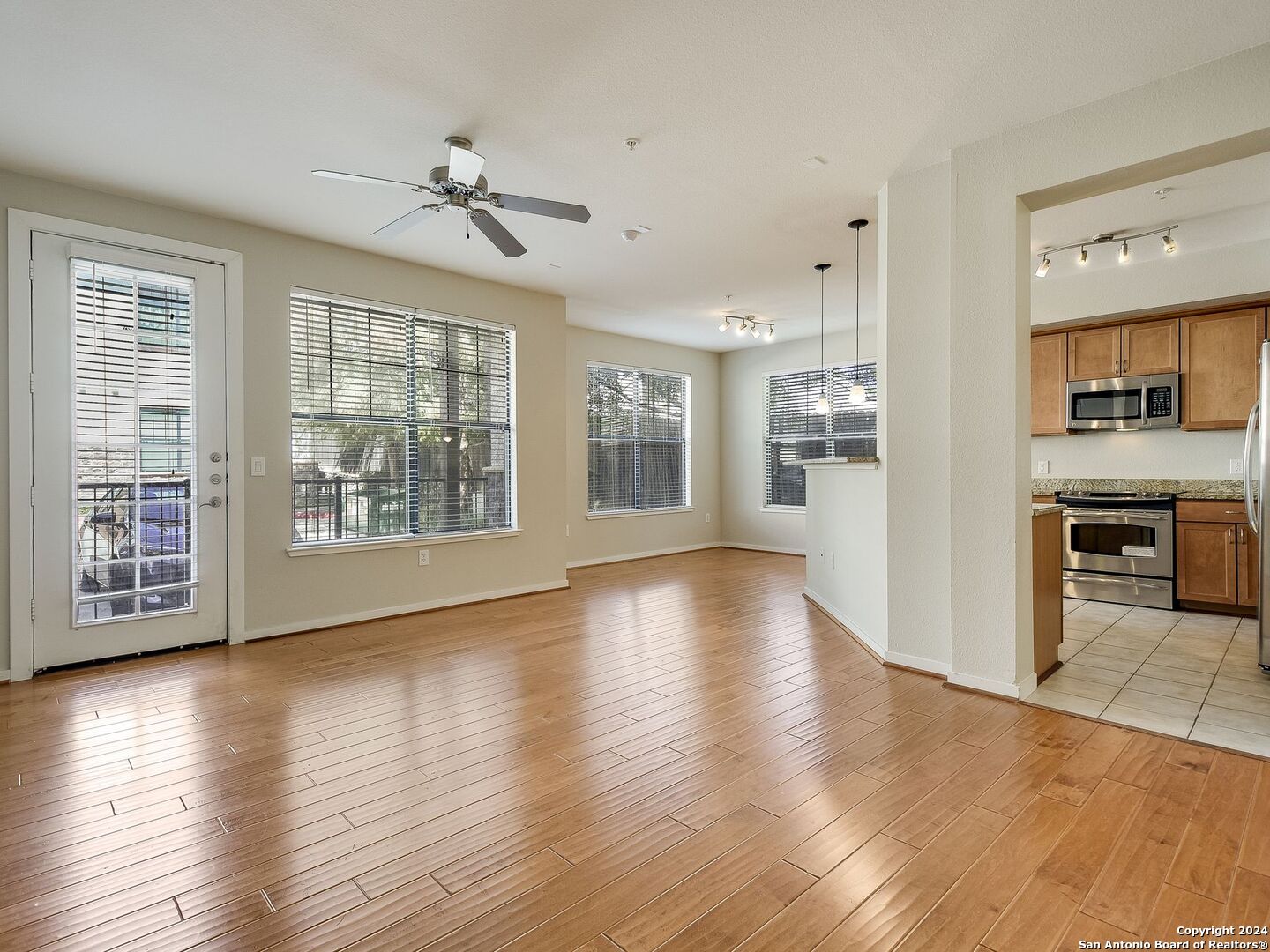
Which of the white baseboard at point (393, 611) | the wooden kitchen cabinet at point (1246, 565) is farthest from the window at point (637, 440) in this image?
the wooden kitchen cabinet at point (1246, 565)

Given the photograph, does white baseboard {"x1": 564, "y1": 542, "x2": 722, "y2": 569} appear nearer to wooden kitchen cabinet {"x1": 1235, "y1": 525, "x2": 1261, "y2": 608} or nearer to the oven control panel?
the oven control panel

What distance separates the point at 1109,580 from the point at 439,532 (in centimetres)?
550

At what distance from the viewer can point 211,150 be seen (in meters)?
3.34

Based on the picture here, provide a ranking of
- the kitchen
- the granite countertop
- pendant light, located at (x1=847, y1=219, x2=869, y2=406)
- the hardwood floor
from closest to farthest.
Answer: the hardwood floor, the kitchen, pendant light, located at (x1=847, y1=219, x2=869, y2=406), the granite countertop

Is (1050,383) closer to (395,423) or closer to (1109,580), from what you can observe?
(1109,580)

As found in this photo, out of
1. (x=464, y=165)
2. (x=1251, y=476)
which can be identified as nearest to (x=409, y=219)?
(x=464, y=165)

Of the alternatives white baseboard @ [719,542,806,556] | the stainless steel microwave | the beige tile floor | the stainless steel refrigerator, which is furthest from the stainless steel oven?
white baseboard @ [719,542,806,556]

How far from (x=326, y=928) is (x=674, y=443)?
24.3ft

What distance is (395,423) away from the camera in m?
5.12

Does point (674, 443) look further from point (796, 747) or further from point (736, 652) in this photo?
point (796, 747)

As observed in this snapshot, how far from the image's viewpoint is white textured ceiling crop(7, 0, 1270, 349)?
2.38 m

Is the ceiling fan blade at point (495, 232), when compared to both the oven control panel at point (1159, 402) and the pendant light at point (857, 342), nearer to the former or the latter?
the pendant light at point (857, 342)

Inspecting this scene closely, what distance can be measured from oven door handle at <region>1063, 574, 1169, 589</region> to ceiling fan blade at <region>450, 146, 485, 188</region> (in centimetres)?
555

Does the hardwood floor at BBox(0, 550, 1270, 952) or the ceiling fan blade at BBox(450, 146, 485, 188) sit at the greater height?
the ceiling fan blade at BBox(450, 146, 485, 188)
